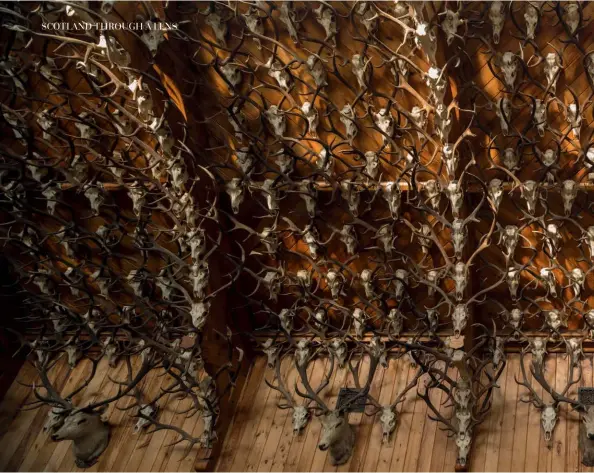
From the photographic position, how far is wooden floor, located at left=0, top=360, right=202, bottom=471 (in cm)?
845

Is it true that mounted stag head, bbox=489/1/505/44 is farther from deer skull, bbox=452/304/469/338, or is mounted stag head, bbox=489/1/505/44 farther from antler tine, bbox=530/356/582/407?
antler tine, bbox=530/356/582/407

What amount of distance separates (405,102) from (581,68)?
1.30 meters

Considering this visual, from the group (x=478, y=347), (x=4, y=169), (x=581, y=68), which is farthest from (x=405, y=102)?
(x=4, y=169)

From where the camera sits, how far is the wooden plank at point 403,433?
7.97 m

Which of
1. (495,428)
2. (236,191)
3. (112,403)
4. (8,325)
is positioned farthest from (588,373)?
(8,325)

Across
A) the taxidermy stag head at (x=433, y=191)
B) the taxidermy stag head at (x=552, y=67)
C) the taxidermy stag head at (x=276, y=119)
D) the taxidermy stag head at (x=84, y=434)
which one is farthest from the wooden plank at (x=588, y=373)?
the taxidermy stag head at (x=84, y=434)

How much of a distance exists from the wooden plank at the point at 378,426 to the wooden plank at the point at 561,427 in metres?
1.30

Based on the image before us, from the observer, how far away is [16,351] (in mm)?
9219

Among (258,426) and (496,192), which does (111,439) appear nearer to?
(258,426)

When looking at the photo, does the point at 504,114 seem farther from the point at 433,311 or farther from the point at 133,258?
the point at 133,258

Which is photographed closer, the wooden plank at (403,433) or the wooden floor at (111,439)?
the wooden plank at (403,433)

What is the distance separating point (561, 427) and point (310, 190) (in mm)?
2616

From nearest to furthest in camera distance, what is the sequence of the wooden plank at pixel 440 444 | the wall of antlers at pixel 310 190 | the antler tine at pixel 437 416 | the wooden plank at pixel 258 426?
the wall of antlers at pixel 310 190, the antler tine at pixel 437 416, the wooden plank at pixel 440 444, the wooden plank at pixel 258 426

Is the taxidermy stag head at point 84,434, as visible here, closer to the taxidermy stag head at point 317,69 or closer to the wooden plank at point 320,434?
the wooden plank at point 320,434
